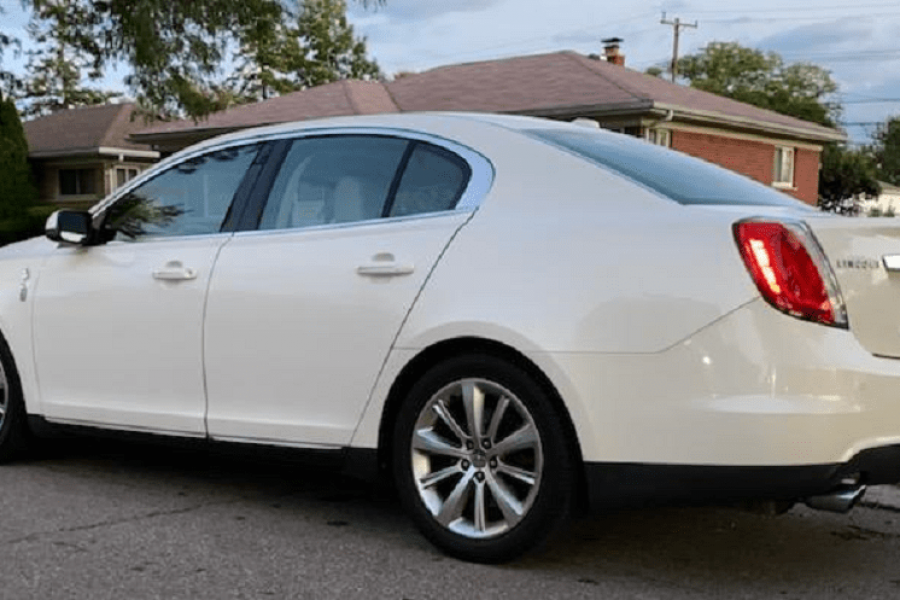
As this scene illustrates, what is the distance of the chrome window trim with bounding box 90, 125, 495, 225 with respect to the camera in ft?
14.0

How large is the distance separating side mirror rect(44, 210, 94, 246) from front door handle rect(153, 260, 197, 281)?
622 millimetres

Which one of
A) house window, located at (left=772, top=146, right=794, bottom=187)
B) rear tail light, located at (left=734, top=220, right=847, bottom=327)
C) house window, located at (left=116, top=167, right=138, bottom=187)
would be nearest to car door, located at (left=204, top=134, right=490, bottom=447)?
rear tail light, located at (left=734, top=220, right=847, bottom=327)

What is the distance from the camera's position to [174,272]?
4.88 meters

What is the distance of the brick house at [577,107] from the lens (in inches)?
910

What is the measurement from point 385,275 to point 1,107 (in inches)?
1031

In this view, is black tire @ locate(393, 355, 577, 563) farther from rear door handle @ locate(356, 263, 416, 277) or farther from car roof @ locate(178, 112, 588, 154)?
car roof @ locate(178, 112, 588, 154)

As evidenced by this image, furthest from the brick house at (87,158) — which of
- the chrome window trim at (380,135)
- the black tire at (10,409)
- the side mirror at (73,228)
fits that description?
the chrome window trim at (380,135)

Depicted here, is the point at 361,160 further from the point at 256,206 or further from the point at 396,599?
the point at 396,599

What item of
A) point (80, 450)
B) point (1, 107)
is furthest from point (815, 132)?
point (80, 450)

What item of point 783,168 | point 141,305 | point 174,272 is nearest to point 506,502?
point 174,272

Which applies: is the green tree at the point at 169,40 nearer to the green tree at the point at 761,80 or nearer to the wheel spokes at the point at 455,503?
the wheel spokes at the point at 455,503

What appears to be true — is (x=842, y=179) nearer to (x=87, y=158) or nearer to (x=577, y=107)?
(x=577, y=107)

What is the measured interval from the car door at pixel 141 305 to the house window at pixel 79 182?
102ft

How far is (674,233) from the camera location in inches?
147
